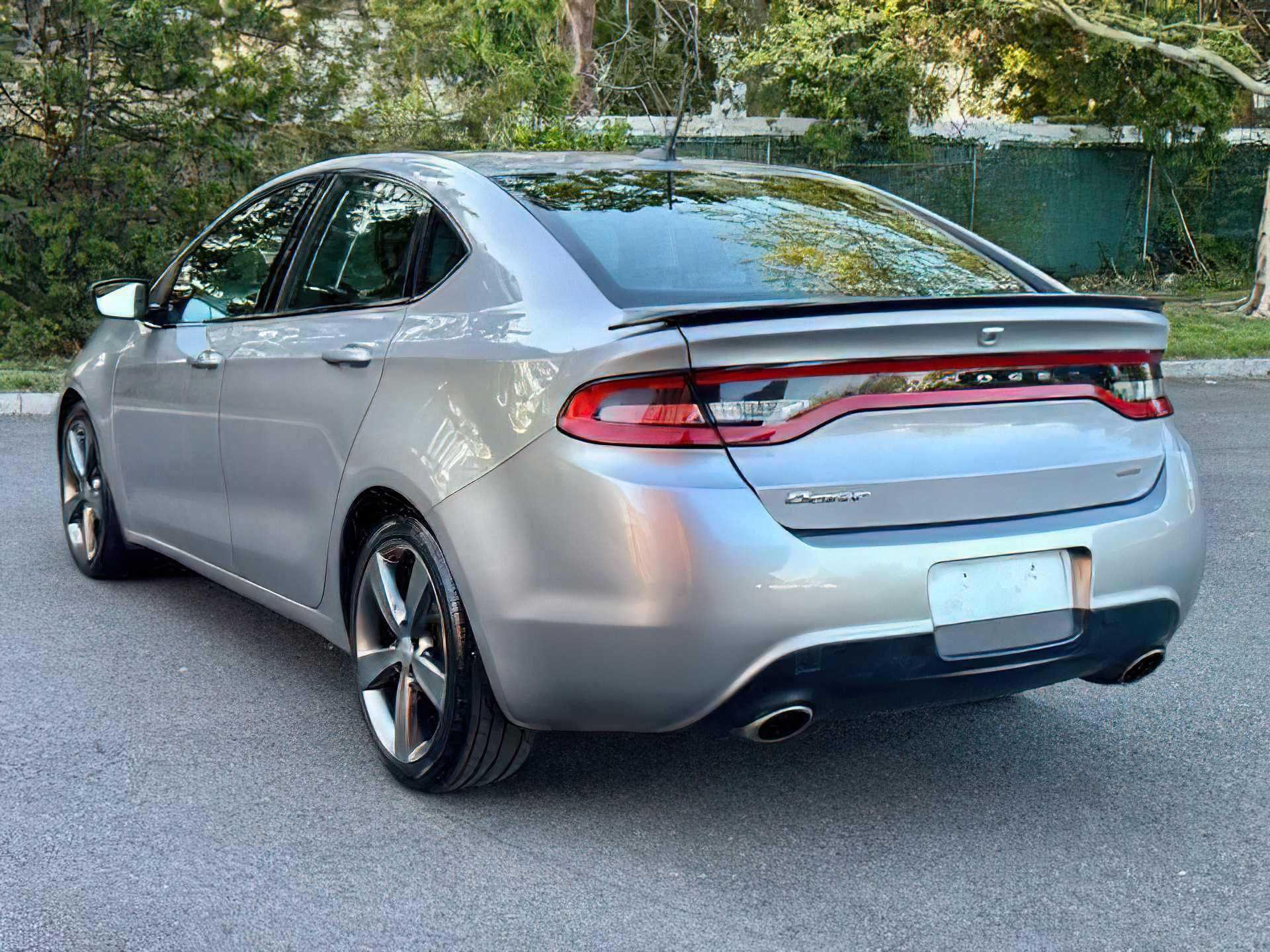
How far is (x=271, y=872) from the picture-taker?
10.6 ft

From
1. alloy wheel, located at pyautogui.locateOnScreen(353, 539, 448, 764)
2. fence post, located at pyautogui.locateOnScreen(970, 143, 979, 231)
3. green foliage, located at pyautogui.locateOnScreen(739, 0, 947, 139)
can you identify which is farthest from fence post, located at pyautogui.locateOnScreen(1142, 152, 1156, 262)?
alloy wheel, located at pyautogui.locateOnScreen(353, 539, 448, 764)

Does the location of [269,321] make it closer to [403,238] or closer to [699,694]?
[403,238]

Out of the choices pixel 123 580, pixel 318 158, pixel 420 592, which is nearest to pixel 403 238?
pixel 420 592

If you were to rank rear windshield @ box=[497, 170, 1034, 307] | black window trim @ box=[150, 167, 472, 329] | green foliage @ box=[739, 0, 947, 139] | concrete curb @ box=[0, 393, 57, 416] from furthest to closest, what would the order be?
green foliage @ box=[739, 0, 947, 139], concrete curb @ box=[0, 393, 57, 416], black window trim @ box=[150, 167, 472, 329], rear windshield @ box=[497, 170, 1034, 307]

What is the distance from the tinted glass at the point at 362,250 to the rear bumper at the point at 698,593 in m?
0.91

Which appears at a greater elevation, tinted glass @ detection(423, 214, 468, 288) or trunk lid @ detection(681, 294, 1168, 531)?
tinted glass @ detection(423, 214, 468, 288)

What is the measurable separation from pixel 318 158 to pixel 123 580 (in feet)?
29.2

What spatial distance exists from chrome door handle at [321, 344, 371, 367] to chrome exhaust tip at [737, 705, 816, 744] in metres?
1.41

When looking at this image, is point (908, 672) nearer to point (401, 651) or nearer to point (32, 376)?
point (401, 651)

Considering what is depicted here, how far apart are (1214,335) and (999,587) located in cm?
1291

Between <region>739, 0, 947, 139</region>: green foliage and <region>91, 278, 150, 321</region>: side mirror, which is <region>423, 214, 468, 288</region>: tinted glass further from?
<region>739, 0, 947, 139</region>: green foliage

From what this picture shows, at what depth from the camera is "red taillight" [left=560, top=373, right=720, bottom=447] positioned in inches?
118

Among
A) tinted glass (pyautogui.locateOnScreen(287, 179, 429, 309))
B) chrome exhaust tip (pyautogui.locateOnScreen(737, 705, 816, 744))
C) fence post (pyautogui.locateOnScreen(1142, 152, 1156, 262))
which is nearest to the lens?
chrome exhaust tip (pyautogui.locateOnScreen(737, 705, 816, 744))

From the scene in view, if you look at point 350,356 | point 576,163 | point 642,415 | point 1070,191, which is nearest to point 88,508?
point 350,356
